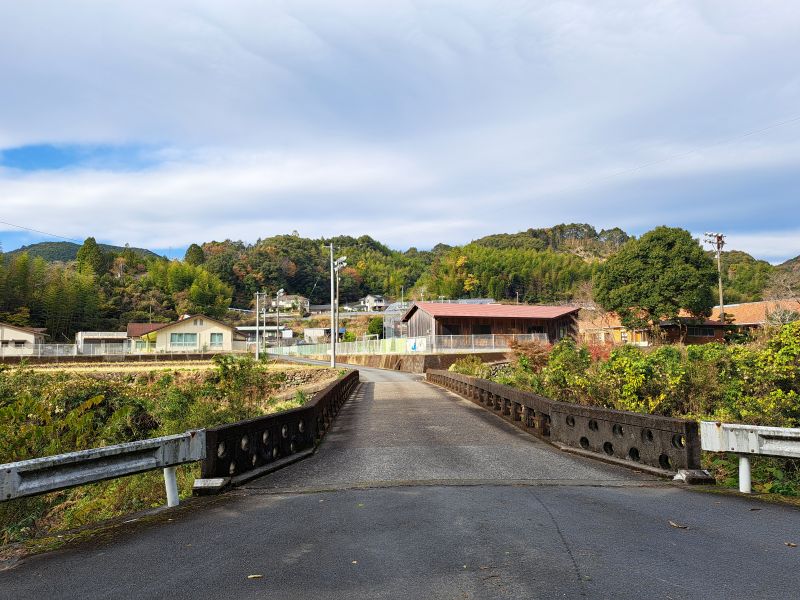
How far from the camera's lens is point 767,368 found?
9.57 m

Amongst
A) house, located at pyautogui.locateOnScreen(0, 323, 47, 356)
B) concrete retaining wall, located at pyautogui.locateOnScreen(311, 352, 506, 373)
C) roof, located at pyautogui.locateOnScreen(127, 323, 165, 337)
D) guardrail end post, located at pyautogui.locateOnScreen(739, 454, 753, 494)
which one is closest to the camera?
guardrail end post, located at pyautogui.locateOnScreen(739, 454, 753, 494)

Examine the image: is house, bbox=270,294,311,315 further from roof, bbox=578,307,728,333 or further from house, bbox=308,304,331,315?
roof, bbox=578,307,728,333

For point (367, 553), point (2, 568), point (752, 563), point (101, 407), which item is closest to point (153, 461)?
point (2, 568)

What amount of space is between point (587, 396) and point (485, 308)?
129ft

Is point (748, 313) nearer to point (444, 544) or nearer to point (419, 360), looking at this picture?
point (419, 360)

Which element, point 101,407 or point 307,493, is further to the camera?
point 101,407

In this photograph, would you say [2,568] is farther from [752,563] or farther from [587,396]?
[587,396]

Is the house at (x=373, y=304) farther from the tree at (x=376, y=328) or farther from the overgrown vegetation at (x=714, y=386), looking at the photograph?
the overgrown vegetation at (x=714, y=386)

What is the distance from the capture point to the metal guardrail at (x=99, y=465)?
193 inches

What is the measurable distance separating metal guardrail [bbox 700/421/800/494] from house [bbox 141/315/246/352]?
68367 mm

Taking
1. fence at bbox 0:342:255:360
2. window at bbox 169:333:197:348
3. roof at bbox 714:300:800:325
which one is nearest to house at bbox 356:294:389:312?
window at bbox 169:333:197:348

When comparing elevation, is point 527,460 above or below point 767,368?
below

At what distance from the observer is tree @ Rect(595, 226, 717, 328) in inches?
1960

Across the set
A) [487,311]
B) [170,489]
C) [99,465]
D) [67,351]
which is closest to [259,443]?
[170,489]
